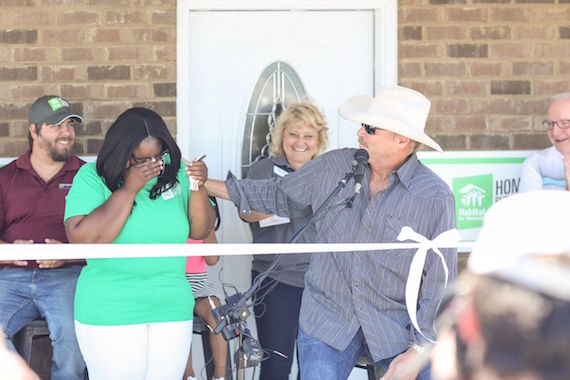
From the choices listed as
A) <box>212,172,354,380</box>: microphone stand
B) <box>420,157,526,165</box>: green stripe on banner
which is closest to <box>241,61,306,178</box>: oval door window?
<box>420,157,526,165</box>: green stripe on banner

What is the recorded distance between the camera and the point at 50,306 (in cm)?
483

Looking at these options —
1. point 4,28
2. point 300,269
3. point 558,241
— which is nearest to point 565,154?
point 300,269

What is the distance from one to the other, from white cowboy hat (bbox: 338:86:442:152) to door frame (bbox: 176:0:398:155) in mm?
1741

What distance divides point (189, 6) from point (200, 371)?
2416 mm

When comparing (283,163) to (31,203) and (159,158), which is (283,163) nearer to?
(159,158)

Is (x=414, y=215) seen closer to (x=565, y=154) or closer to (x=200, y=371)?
(x=565, y=154)

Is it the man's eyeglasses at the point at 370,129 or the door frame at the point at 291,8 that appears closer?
the man's eyeglasses at the point at 370,129

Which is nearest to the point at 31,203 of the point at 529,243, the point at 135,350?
the point at 135,350

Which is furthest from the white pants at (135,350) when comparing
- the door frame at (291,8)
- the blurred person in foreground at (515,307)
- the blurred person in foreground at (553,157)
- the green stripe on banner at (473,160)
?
the blurred person in foreground at (515,307)

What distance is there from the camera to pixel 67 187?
514 cm

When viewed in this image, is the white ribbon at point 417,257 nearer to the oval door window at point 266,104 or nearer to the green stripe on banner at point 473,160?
the green stripe on banner at point 473,160

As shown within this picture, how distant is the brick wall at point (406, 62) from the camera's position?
5789mm

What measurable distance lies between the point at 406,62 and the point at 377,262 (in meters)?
2.36

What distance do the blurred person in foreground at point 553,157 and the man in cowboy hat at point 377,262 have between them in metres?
1.83
